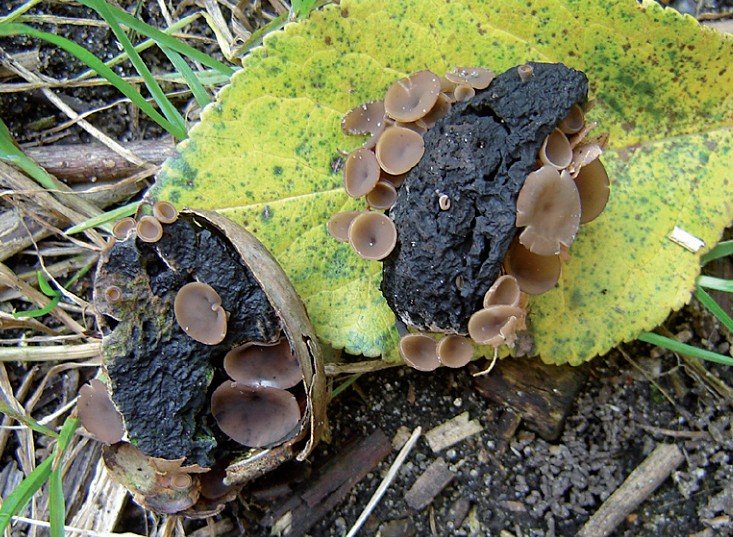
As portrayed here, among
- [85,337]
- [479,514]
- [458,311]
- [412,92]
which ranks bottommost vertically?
[479,514]

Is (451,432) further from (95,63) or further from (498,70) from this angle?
(95,63)

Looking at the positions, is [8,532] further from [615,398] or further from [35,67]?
[615,398]

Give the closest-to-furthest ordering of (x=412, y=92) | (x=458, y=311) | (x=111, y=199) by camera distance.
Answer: (x=458, y=311)
(x=412, y=92)
(x=111, y=199)

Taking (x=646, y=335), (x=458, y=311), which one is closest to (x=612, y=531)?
(x=646, y=335)

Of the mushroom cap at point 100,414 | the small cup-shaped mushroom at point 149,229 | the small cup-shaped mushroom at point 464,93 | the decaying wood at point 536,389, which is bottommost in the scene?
the decaying wood at point 536,389

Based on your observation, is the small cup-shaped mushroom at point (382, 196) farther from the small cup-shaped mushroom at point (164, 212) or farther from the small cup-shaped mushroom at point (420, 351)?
the small cup-shaped mushroom at point (164, 212)

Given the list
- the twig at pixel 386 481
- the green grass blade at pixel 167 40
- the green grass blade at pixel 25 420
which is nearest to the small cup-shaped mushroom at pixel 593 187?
the twig at pixel 386 481

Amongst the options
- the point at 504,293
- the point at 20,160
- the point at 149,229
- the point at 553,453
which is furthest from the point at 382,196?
the point at 20,160

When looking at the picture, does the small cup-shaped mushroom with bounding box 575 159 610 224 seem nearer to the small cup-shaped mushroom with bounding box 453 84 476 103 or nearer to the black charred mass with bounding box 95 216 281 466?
the small cup-shaped mushroom with bounding box 453 84 476 103
